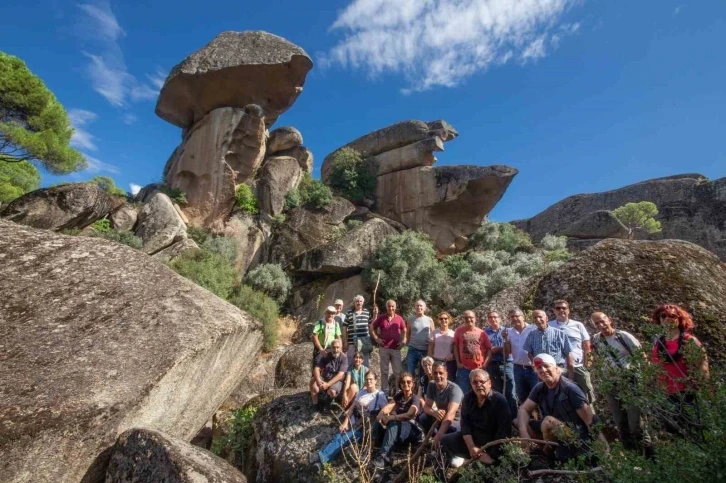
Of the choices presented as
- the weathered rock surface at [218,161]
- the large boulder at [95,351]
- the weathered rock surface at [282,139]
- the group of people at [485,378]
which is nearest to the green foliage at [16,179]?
the weathered rock surface at [218,161]

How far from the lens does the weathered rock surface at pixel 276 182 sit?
67.6 feet

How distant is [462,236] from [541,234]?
39.0 ft

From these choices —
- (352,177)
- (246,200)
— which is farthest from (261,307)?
(352,177)

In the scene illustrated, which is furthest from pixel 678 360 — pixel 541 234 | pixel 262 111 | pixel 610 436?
pixel 541 234

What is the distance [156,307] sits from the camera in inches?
178

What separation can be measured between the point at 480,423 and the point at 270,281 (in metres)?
14.0

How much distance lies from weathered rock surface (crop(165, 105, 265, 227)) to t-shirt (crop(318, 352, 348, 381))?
52.7 ft

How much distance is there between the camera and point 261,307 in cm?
1578

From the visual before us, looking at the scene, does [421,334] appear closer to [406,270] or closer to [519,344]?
[519,344]

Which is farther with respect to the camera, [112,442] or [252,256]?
[252,256]

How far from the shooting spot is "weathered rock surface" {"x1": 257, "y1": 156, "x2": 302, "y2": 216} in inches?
811

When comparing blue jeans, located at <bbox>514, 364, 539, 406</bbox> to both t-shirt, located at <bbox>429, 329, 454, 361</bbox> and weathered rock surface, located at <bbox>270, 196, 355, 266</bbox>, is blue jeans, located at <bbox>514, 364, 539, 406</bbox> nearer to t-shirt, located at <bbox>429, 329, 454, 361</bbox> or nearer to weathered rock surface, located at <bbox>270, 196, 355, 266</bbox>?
t-shirt, located at <bbox>429, 329, 454, 361</bbox>

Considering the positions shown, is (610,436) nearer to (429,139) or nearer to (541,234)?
(429,139)

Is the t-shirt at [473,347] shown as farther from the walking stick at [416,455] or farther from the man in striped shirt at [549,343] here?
the walking stick at [416,455]
